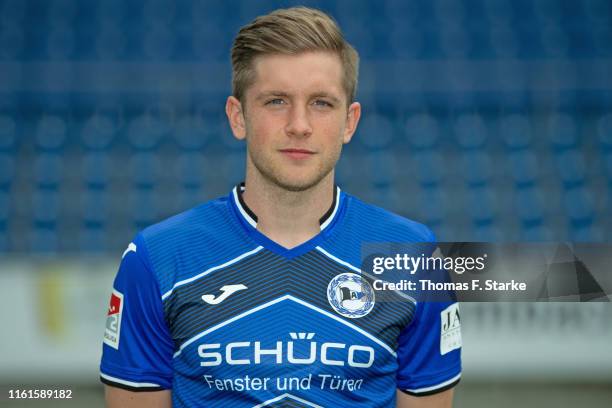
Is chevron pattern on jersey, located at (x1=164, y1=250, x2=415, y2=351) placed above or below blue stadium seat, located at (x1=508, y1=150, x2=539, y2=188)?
below

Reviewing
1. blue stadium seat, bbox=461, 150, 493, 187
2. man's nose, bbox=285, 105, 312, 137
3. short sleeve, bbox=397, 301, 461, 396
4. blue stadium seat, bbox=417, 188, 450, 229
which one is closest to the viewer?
man's nose, bbox=285, 105, 312, 137

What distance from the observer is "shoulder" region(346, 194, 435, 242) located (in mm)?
2721

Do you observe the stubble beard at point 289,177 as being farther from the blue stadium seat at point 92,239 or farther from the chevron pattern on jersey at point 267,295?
the blue stadium seat at point 92,239

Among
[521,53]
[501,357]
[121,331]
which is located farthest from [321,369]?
[521,53]

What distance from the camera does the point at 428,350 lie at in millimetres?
2686

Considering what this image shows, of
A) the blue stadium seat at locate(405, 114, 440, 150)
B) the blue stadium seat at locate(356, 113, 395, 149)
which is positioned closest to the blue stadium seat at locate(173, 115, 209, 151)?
the blue stadium seat at locate(356, 113, 395, 149)

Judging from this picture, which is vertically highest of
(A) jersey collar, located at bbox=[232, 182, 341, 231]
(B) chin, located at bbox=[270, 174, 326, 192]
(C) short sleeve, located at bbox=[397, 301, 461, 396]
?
(B) chin, located at bbox=[270, 174, 326, 192]

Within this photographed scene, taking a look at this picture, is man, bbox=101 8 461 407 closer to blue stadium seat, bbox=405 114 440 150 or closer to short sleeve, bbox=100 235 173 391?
short sleeve, bbox=100 235 173 391

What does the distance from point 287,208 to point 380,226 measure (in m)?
0.34

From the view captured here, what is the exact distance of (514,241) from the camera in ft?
24.6

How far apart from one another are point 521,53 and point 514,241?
2160mm

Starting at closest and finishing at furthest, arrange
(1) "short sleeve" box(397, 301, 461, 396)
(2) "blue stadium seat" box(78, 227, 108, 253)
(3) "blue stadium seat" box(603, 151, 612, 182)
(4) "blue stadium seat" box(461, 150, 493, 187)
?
1. (1) "short sleeve" box(397, 301, 461, 396)
2. (2) "blue stadium seat" box(78, 227, 108, 253)
3. (4) "blue stadium seat" box(461, 150, 493, 187)
4. (3) "blue stadium seat" box(603, 151, 612, 182)

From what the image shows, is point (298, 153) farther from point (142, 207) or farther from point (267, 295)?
point (142, 207)

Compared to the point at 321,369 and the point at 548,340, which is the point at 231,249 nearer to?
the point at 321,369
